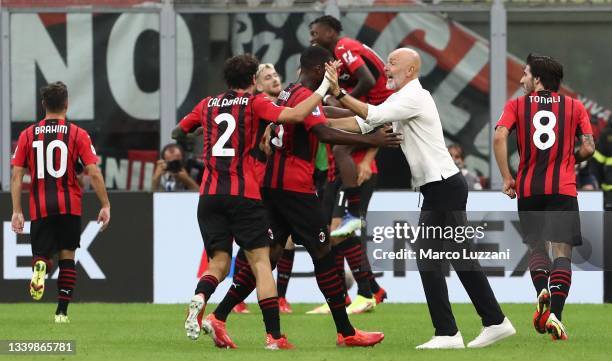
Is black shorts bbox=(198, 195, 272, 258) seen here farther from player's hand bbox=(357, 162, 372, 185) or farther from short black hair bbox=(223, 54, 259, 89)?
player's hand bbox=(357, 162, 372, 185)

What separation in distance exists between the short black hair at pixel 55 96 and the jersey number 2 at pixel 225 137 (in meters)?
2.63

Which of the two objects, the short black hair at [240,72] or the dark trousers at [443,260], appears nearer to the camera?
the dark trousers at [443,260]

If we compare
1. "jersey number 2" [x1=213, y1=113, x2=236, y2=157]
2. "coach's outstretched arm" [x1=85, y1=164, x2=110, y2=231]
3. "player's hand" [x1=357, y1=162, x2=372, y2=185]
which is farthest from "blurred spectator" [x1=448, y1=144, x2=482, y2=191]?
"jersey number 2" [x1=213, y1=113, x2=236, y2=157]

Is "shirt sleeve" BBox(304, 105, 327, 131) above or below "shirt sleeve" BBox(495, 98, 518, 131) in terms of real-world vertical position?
above

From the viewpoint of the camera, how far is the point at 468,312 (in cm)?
1373

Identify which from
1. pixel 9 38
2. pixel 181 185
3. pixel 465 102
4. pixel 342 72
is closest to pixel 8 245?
pixel 181 185

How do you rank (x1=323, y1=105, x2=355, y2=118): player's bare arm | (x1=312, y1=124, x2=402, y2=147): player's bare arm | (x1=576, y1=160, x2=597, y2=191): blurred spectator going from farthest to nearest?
(x1=576, y1=160, x2=597, y2=191): blurred spectator
(x1=323, y1=105, x2=355, y2=118): player's bare arm
(x1=312, y1=124, x2=402, y2=147): player's bare arm

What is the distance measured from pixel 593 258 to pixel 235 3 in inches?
258

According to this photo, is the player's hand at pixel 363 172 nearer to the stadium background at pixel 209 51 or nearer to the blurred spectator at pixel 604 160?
the stadium background at pixel 209 51

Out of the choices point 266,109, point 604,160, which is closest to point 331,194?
point 266,109

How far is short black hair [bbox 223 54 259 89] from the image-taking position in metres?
9.84

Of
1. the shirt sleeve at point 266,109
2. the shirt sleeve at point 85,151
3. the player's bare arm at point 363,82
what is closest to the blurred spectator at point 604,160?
the player's bare arm at point 363,82

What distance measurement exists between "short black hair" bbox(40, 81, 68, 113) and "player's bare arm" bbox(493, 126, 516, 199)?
12.2 ft

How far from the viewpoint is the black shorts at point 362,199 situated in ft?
44.6
